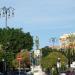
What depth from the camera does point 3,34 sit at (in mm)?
121938

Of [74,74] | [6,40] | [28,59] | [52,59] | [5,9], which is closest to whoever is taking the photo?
[74,74]

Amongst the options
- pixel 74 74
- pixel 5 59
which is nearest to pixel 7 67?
pixel 5 59

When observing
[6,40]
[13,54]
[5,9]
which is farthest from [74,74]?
[6,40]

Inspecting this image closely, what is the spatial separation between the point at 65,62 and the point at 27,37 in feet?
108

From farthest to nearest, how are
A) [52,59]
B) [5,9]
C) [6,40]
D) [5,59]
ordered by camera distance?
1. [6,40]
2. [5,59]
3. [52,59]
4. [5,9]

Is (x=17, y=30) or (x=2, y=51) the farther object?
(x=17, y=30)

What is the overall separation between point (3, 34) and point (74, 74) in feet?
243

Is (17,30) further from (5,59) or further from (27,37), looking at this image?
(5,59)

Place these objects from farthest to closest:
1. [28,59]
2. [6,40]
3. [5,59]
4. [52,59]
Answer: [6,40] < [28,59] < [5,59] < [52,59]

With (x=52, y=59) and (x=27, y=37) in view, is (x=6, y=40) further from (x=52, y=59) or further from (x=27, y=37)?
(x=52, y=59)

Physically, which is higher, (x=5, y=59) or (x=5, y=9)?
(x=5, y=9)

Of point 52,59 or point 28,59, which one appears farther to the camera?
point 28,59

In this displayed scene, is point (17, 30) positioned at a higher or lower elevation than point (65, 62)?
higher

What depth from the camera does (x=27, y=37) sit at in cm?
12206
